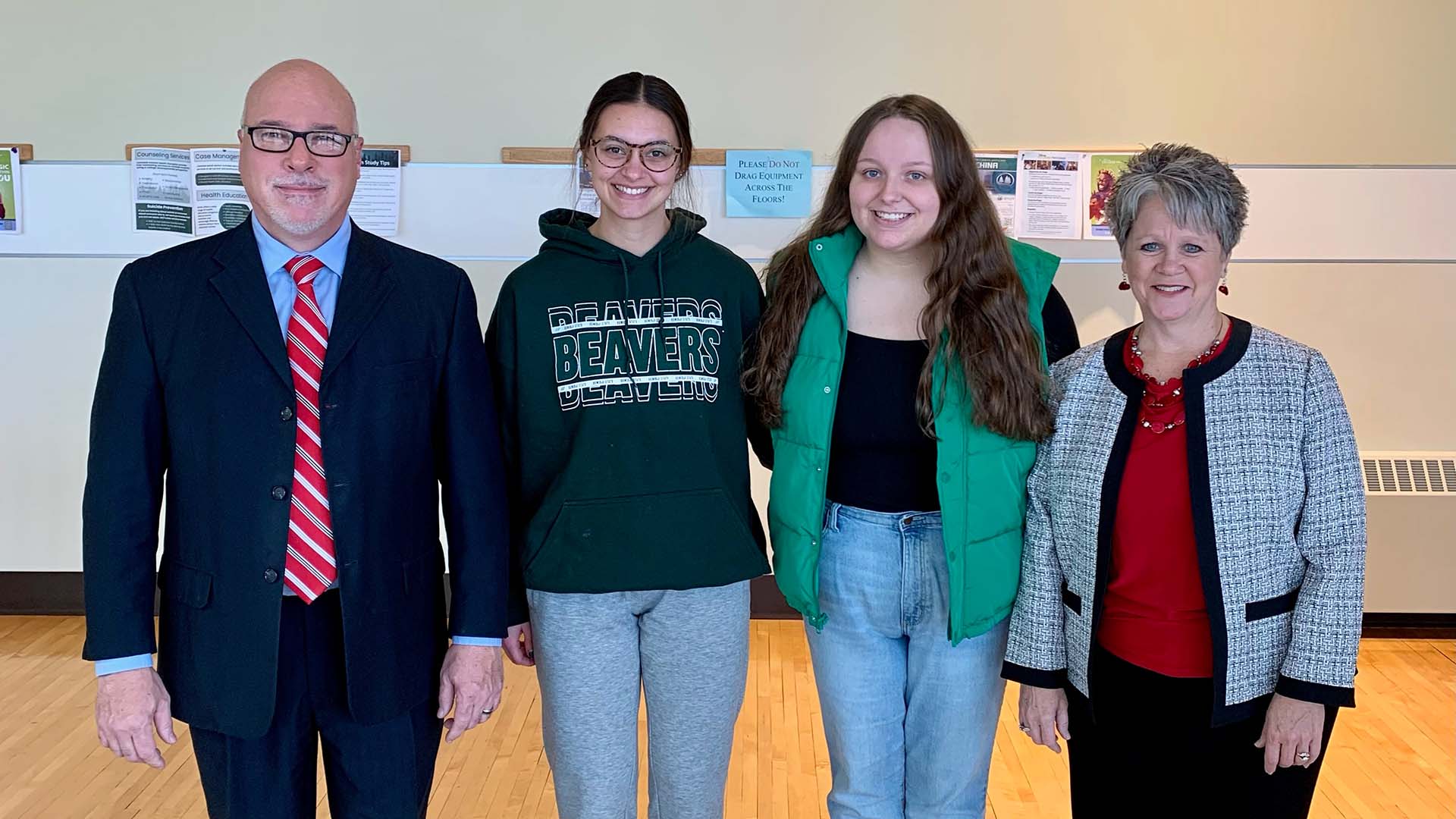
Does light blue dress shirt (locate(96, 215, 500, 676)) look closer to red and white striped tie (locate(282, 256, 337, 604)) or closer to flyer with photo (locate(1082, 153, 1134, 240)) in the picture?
red and white striped tie (locate(282, 256, 337, 604))

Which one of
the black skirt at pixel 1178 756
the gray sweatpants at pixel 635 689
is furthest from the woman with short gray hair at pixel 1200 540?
the gray sweatpants at pixel 635 689

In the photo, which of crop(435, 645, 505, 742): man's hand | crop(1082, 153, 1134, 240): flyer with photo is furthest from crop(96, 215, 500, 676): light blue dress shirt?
crop(1082, 153, 1134, 240): flyer with photo

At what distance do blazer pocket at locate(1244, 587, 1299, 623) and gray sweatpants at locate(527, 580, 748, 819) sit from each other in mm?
819

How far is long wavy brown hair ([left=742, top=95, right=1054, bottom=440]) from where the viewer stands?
187 cm

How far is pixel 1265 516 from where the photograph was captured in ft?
5.57

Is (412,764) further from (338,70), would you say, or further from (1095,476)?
(338,70)

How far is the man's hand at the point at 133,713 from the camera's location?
5.37 feet

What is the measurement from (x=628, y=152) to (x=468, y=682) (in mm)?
913

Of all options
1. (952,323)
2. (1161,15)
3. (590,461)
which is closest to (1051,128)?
(1161,15)

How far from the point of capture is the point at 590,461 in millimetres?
1913

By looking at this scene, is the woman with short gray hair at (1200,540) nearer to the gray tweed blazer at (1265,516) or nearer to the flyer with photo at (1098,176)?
the gray tweed blazer at (1265,516)

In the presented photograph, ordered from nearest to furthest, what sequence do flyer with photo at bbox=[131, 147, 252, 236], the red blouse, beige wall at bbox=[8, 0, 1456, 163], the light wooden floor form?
1. the red blouse
2. the light wooden floor
3. beige wall at bbox=[8, 0, 1456, 163]
4. flyer with photo at bbox=[131, 147, 252, 236]

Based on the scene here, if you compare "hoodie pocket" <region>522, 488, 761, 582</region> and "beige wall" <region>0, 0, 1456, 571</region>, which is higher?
"beige wall" <region>0, 0, 1456, 571</region>

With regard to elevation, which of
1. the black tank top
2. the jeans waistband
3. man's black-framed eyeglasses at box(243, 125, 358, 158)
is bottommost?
the jeans waistband
